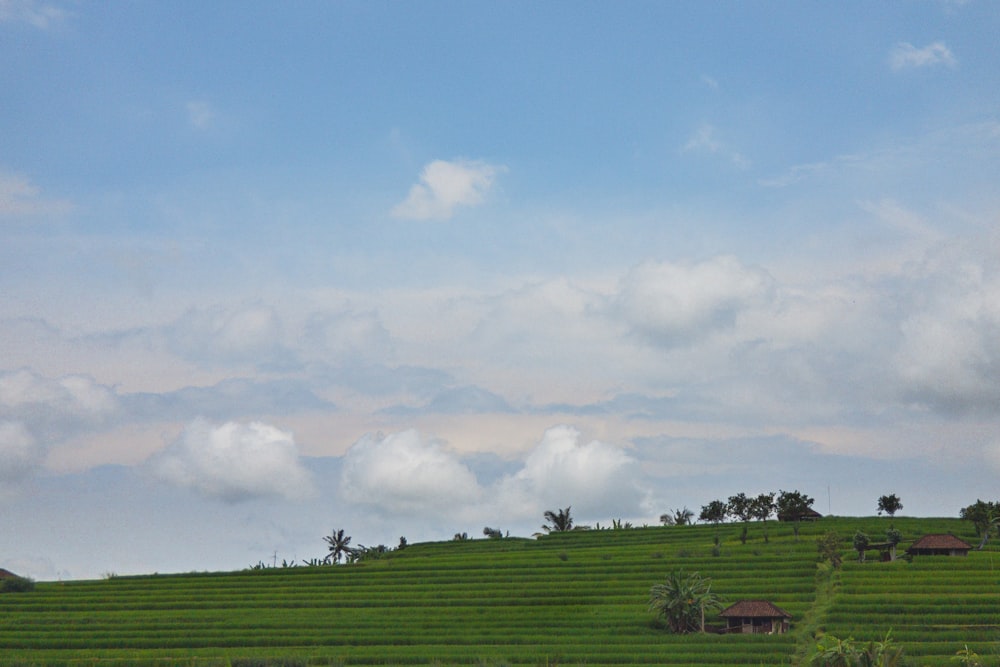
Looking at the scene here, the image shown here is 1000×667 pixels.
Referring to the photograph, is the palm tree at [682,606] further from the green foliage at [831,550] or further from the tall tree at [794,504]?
the tall tree at [794,504]

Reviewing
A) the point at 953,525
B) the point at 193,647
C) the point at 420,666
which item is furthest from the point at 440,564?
the point at 953,525

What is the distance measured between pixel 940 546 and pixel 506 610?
128 feet

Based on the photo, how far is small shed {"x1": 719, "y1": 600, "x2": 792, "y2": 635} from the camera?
6556 centimetres

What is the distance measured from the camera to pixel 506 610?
77.9m

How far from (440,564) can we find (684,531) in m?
34.0

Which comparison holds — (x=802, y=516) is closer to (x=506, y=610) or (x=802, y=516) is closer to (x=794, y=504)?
(x=794, y=504)

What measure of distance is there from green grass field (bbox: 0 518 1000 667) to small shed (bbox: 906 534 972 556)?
2.91 meters

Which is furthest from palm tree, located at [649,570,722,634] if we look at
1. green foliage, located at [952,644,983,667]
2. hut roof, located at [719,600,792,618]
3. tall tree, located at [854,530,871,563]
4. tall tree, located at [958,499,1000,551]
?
tall tree, located at [958,499,1000,551]

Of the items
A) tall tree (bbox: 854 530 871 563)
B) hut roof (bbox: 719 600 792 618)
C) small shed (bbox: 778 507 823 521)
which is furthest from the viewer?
small shed (bbox: 778 507 823 521)

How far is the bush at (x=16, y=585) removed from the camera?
101 m

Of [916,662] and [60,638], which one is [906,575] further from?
[60,638]

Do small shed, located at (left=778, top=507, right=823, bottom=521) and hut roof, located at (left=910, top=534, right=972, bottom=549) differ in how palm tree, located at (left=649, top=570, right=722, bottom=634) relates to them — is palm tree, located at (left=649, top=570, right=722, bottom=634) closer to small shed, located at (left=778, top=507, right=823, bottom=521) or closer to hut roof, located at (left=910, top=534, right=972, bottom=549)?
hut roof, located at (left=910, top=534, right=972, bottom=549)

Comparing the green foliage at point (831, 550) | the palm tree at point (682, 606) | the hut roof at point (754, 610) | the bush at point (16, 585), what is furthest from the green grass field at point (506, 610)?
the bush at point (16, 585)

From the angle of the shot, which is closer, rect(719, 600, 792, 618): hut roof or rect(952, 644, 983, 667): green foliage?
rect(952, 644, 983, 667): green foliage
